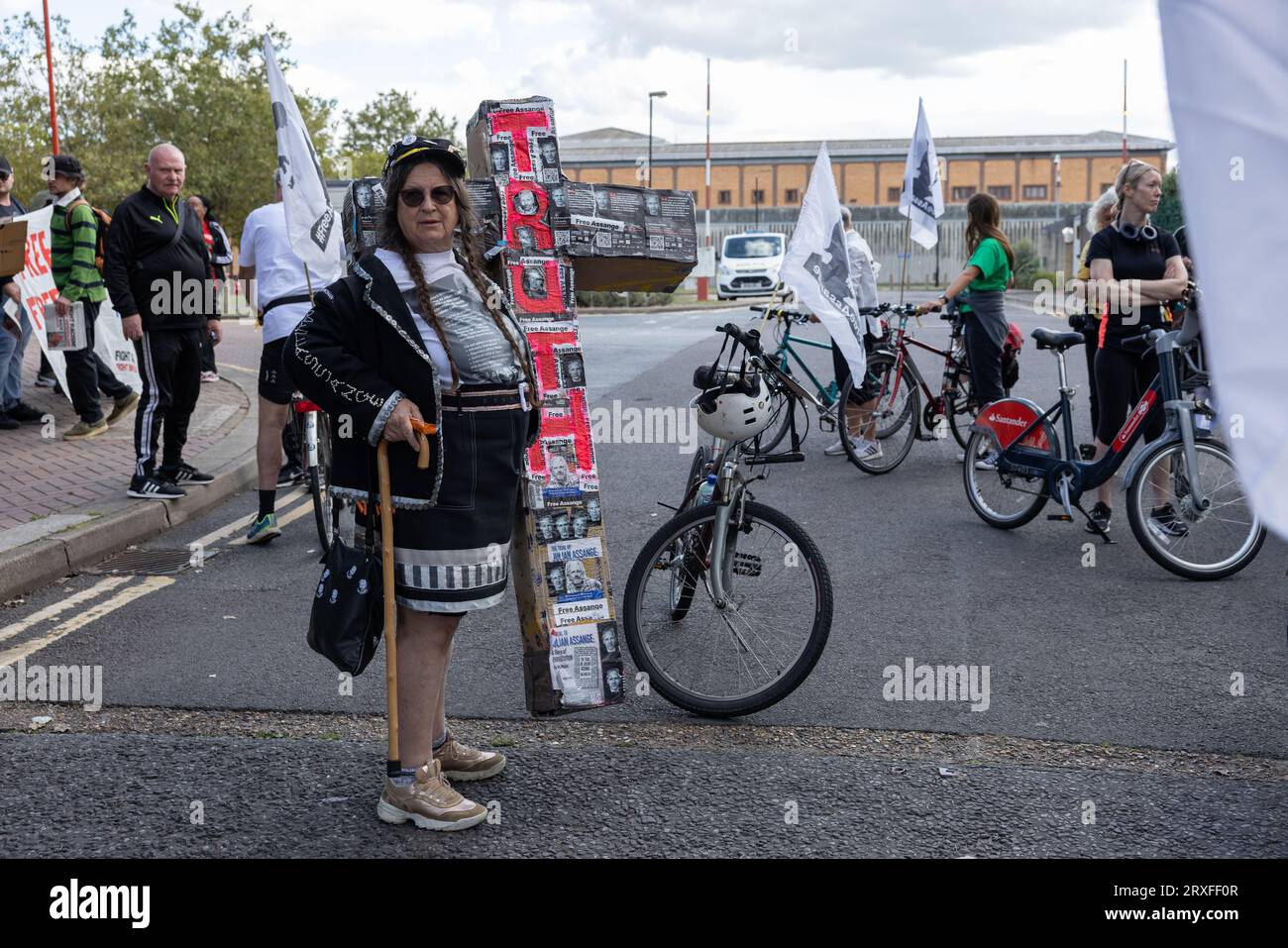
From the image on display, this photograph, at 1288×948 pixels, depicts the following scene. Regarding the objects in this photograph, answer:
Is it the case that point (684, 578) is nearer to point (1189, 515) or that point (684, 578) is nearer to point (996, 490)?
point (1189, 515)

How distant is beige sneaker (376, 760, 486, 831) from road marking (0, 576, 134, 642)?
2.75 m

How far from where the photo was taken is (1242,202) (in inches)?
47.3

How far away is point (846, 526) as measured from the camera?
7.33 m

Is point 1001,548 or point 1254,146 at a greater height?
point 1254,146

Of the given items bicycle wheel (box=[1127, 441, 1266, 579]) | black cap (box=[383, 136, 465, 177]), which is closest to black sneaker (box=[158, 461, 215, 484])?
black cap (box=[383, 136, 465, 177])

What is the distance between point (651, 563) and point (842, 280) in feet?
9.59

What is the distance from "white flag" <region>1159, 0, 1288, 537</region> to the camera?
1.19 metres

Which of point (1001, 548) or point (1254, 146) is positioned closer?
point (1254, 146)

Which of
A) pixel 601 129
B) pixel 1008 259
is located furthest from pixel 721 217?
pixel 1008 259

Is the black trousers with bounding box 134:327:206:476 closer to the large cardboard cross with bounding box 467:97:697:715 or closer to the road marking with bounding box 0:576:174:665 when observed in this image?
the road marking with bounding box 0:576:174:665
